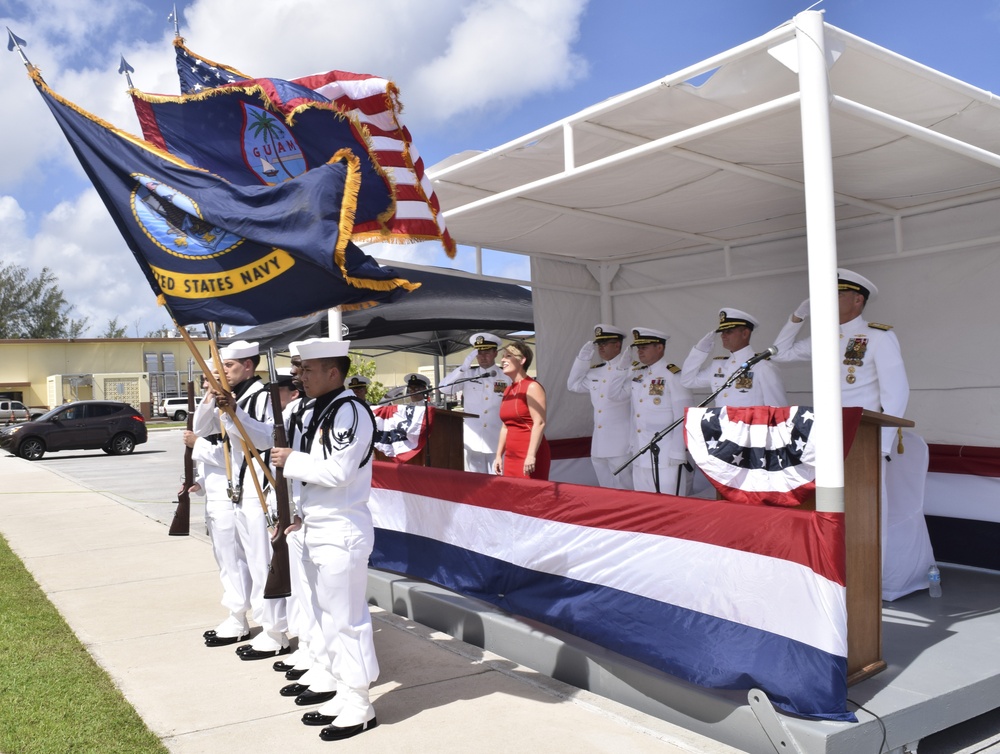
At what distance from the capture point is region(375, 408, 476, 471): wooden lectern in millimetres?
7258

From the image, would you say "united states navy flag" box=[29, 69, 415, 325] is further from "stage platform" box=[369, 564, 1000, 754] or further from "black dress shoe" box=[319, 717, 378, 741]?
"stage platform" box=[369, 564, 1000, 754]

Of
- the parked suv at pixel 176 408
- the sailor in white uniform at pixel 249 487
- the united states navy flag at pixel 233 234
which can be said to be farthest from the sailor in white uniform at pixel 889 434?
the parked suv at pixel 176 408

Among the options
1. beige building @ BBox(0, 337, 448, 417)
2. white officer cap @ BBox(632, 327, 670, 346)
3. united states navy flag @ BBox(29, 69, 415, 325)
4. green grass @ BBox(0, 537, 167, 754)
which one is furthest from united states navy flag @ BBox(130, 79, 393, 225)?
beige building @ BBox(0, 337, 448, 417)

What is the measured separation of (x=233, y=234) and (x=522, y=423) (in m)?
3.12

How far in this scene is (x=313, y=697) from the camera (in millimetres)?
4395

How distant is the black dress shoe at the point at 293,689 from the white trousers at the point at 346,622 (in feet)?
1.47

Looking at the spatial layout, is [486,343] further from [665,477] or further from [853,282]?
[853,282]

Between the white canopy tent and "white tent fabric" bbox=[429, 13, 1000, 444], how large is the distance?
0.05 feet

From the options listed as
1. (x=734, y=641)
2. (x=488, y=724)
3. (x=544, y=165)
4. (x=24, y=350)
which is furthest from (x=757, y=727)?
(x=24, y=350)

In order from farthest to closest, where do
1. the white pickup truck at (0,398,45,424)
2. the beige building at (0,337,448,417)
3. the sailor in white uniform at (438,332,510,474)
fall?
the beige building at (0,337,448,417), the white pickup truck at (0,398,45,424), the sailor in white uniform at (438,332,510,474)

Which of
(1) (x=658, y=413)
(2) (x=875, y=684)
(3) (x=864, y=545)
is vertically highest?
(1) (x=658, y=413)

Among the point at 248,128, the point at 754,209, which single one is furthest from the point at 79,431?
the point at 754,209

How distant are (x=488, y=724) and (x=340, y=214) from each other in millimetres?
2424

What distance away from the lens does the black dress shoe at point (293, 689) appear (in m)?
4.52
